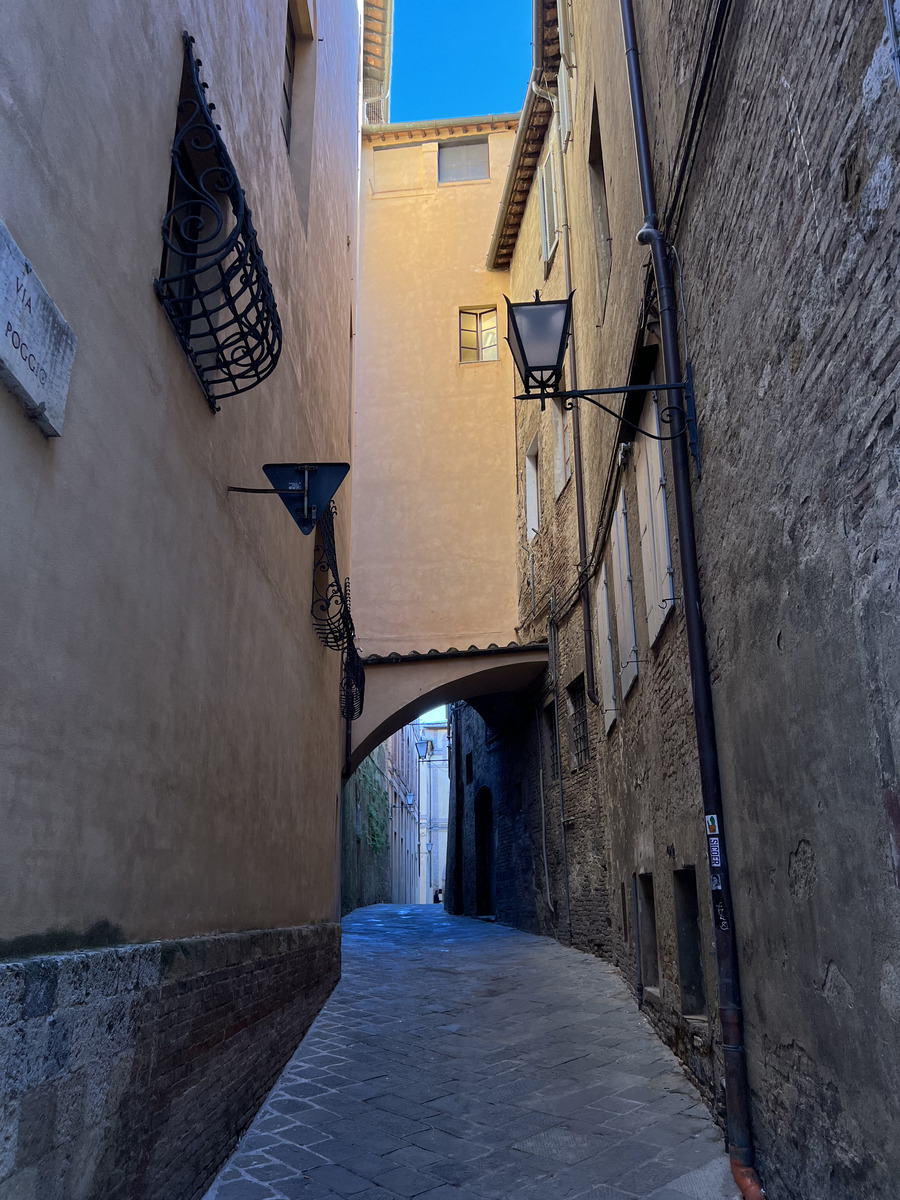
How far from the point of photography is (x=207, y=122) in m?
3.68

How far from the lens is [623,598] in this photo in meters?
7.13

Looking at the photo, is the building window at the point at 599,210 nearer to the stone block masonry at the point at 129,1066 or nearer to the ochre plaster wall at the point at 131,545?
the ochre plaster wall at the point at 131,545

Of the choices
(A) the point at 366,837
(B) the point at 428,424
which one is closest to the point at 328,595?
(B) the point at 428,424

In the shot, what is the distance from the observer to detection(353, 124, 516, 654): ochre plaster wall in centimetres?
1352

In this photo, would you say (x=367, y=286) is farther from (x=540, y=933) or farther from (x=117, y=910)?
(x=117, y=910)

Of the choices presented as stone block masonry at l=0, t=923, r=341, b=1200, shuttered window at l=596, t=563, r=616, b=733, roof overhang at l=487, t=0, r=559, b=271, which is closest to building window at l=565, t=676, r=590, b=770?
shuttered window at l=596, t=563, r=616, b=733

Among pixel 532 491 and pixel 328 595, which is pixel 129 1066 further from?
pixel 532 491

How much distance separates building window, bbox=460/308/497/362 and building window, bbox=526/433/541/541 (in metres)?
2.34

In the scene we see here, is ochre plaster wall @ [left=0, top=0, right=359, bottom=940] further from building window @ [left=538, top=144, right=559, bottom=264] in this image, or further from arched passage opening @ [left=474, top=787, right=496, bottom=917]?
arched passage opening @ [left=474, top=787, right=496, bottom=917]

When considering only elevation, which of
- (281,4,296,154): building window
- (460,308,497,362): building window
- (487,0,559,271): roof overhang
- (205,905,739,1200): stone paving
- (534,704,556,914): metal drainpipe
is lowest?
(205,905,739,1200): stone paving

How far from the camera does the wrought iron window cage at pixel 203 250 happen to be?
3521 millimetres

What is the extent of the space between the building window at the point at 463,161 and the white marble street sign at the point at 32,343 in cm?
1595

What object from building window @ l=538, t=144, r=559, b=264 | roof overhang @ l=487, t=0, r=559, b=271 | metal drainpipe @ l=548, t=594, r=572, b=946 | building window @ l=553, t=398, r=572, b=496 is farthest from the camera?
building window @ l=538, t=144, r=559, b=264

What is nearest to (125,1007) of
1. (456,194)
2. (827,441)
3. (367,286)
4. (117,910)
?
(117,910)
